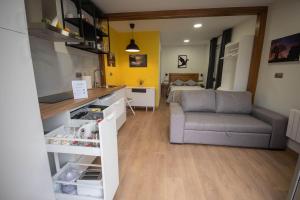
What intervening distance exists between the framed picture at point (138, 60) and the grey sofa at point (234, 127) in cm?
240

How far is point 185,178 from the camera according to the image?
1629 mm

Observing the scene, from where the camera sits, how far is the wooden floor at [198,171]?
1.43m

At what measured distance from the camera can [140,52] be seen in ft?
14.5

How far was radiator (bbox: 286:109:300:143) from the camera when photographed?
6.24ft

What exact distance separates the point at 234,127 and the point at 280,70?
1327 mm

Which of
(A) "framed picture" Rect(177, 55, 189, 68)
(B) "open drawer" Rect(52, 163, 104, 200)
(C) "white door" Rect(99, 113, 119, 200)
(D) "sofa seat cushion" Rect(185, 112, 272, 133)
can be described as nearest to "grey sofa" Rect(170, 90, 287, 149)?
(D) "sofa seat cushion" Rect(185, 112, 272, 133)

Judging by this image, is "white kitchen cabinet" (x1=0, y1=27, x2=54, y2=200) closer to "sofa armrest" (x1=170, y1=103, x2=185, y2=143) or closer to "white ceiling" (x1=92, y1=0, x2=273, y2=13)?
"sofa armrest" (x1=170, y1=103, x2=185, y2=143)

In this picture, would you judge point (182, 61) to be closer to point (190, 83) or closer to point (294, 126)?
point (190, 83)

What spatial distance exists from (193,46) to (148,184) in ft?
21.2

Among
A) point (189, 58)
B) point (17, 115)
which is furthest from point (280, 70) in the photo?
point (189, 58)

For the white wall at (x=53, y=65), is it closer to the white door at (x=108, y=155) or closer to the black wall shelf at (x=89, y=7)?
the black wall shelf at (x=89, y=7)

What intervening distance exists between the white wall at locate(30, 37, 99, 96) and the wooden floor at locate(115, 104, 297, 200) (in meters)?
1.35

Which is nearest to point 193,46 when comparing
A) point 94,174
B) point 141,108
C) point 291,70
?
point 141,108

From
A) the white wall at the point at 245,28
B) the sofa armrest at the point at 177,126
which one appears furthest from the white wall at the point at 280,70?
the sofa armrest at the point at 177,126
